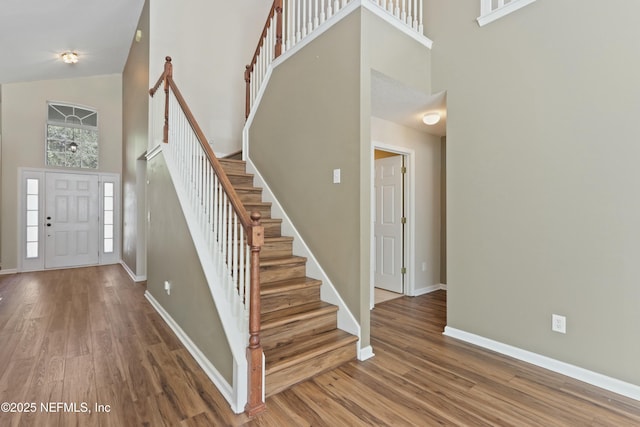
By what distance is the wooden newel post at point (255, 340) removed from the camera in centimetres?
185

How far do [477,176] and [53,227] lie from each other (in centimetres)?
763

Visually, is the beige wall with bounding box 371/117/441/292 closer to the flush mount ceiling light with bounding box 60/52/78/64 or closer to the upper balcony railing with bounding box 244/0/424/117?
the upper balcony railing with bounding box 244/0/424/117

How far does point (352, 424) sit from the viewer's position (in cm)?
175

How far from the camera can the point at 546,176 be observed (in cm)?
239

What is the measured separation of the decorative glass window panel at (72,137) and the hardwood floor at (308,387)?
437 cm

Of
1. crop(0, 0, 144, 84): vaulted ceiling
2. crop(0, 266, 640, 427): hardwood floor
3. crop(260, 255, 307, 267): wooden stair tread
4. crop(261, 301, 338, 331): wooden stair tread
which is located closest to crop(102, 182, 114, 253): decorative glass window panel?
crop(0, 0, 144, 84): vaulted ceiling

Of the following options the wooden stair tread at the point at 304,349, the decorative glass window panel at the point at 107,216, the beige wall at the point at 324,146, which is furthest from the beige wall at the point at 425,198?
the decorative glass window panel at the point at 107,216

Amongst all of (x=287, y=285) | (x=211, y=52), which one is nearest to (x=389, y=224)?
(x=287, y=285)

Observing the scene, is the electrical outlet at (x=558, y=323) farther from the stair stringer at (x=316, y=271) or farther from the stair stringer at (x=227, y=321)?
the stair stringer at (x=227, y=321)

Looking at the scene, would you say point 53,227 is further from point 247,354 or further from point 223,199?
point 247,354

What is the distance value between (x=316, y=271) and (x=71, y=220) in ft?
20.5

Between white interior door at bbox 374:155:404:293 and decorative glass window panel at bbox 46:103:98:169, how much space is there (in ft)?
20.2

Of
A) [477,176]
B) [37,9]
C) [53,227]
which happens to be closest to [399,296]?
[477,176]

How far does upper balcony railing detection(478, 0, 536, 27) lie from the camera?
2506 millimetres
